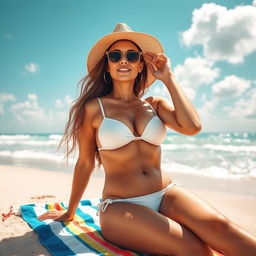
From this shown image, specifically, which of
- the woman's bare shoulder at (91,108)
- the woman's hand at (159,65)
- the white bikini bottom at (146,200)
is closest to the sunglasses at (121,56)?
the woman's hand at (159,65)

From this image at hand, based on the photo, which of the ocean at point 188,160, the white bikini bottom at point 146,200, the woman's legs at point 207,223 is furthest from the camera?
the ocean at point 188,160

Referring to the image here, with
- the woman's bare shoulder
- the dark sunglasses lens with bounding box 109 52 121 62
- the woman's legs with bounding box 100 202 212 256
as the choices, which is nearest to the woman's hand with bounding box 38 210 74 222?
the woman's legs with bounding box 100 202 212 256

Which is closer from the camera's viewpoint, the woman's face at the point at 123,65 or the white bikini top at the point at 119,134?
the white bikini top at the point at 119,134

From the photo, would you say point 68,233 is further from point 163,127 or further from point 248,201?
point 248,201

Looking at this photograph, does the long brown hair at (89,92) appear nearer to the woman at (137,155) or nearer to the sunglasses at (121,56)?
the woman at (137,155)

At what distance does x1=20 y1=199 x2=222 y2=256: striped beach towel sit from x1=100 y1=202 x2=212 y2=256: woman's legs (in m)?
0.23

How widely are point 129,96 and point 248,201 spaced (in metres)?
3.62

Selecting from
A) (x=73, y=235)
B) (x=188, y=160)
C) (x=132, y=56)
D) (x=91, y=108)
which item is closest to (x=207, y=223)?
(x=73, y=235)

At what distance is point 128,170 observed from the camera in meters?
2.75

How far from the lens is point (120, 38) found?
10.8 feet

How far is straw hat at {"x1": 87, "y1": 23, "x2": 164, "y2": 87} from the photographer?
3.24 meters

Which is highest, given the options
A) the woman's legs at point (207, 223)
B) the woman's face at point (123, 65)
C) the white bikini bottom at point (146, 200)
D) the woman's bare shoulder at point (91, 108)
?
the woman's face at point (123, 65)

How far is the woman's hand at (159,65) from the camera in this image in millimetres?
3115

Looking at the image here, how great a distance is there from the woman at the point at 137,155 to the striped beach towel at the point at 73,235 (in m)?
0.12
